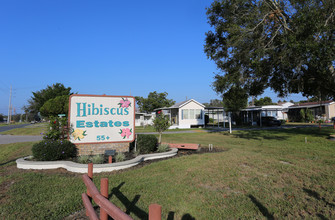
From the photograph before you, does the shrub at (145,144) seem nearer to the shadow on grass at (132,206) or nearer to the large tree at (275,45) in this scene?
the shadow on grass at (132,206)

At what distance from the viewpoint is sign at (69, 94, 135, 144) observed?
831cm

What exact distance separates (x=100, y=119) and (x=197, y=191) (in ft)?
18.4

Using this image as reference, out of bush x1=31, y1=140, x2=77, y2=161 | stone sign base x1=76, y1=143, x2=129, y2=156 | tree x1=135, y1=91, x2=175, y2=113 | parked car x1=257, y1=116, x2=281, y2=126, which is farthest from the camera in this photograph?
tree x1=135, y1=91, x2=175, y2=113

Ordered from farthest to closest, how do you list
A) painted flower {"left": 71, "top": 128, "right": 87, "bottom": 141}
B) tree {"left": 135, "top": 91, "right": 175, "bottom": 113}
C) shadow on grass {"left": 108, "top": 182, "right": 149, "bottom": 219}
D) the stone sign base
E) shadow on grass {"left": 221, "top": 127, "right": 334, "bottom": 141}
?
tree {"left": 135, "top": 91, "right": 175, "bottom": 113}
shadow on grass {"left": 221, "top": 127, "right": 334, "bottom": 141}
the stone sign base
painted flower {"left": 71, "top": 128, "right": 87, "bottom": 141}
shadow on grass {"left": 108, "top": 182, "right": 149, "bottom": 219}

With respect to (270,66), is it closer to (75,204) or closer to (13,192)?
(75,204)

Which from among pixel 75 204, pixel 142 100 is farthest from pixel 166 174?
pixel 142 100

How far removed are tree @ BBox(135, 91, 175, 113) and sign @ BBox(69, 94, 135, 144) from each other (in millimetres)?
42295

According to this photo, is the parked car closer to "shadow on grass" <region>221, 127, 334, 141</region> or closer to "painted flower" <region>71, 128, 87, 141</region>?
"shadow on grass" <region>221, 127, 334, 141</region>

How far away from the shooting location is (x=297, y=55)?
436 inches

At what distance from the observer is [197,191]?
4.58 meters

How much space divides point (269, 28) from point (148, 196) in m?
13.1

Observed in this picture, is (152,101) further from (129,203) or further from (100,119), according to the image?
(129,203)

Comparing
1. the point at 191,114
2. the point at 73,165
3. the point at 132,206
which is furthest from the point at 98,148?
the point at 191,114

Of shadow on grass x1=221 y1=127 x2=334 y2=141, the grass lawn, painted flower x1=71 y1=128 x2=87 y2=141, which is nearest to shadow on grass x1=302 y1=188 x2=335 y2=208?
the grass lawn
